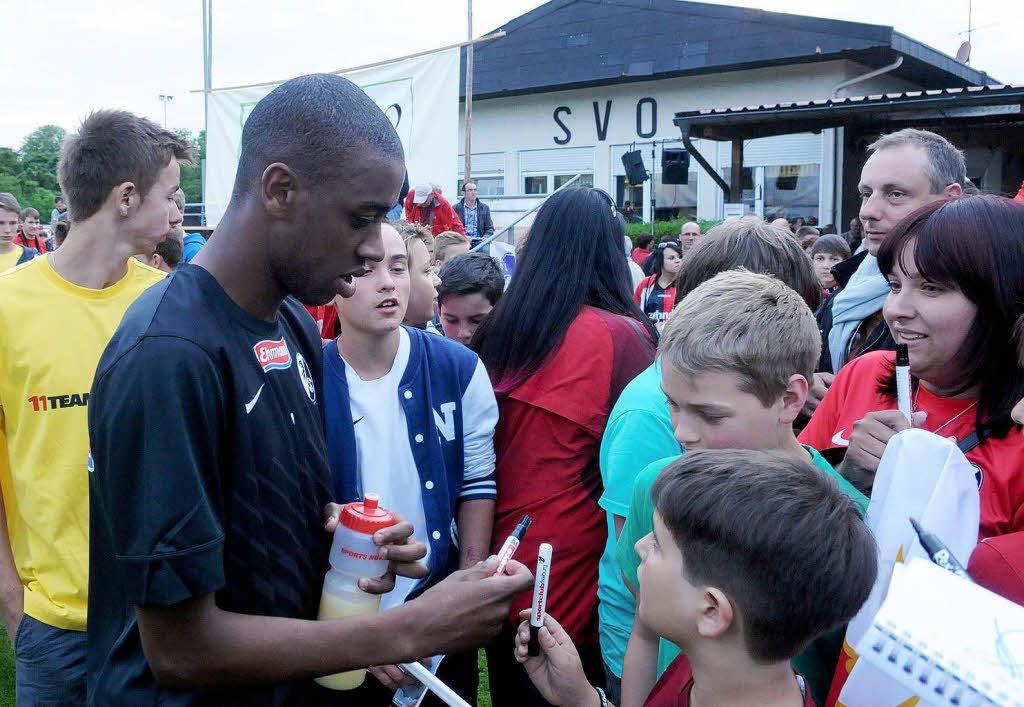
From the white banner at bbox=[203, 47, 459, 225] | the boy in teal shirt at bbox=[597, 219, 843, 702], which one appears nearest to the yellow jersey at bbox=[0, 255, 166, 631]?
the boy in teal shirt at bbox=[597, 219, 843, 702]

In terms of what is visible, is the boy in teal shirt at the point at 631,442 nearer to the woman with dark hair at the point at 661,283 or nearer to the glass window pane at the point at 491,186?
the woman with dark hair at the point at 661,283

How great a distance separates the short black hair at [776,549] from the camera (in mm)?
1452

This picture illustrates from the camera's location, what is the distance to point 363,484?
8.10 feet

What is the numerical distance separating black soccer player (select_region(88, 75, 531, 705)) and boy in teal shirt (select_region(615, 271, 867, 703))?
35 centimetres

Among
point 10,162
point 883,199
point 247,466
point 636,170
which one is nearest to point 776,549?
point 247,466

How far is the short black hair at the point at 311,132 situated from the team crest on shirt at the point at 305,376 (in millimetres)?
368

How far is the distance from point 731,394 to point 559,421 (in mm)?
898

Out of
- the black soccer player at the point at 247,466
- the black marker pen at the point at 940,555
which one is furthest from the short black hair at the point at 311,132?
the black marker pen at the point at 940,555

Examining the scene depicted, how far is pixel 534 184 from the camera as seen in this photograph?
2416 centimetres

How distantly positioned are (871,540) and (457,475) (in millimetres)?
1385

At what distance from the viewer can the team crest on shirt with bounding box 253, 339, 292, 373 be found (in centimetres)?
160

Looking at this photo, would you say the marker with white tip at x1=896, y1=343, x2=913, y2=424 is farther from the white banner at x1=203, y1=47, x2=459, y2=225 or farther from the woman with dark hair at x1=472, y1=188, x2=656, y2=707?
the white banner at x1=203, y1=47, x2=459, y2=225

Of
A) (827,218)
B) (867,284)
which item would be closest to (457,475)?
(867,284)

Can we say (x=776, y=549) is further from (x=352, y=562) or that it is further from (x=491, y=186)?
(x=491, y=186)
